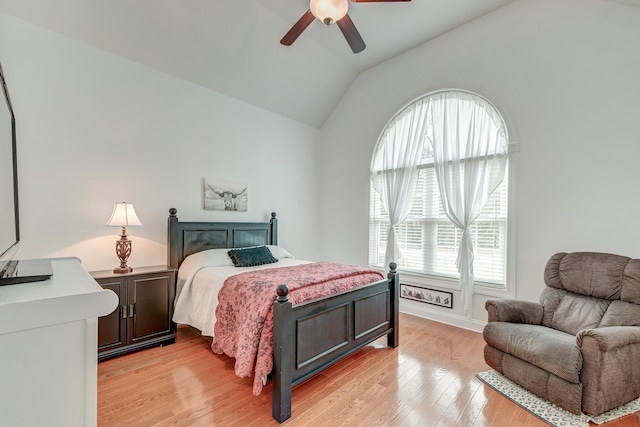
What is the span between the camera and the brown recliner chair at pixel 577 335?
1891mm

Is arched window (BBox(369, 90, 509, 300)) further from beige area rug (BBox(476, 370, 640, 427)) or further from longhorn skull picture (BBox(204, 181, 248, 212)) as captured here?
longhorn skull picture (BBox(204, 181, 248, 212))

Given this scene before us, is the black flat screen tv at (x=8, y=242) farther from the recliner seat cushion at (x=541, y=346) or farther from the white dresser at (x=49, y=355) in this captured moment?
the recliner seat cushion at (x=541, y=346)

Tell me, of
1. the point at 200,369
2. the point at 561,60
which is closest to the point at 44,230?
the point at 200,369

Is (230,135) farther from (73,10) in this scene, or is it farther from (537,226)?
(537,226)

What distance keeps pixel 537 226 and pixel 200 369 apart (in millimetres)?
3671

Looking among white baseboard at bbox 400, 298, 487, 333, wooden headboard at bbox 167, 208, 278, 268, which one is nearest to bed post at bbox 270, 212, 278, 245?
wooden headboard at bbox 167, 208, 278, 268

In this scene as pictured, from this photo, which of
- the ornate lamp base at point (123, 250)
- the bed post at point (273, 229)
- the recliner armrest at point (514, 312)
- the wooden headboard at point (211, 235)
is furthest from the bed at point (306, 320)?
the recliner armrest at point (514, 312)

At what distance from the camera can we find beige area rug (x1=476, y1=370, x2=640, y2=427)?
6.26 ft

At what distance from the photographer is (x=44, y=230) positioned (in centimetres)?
272

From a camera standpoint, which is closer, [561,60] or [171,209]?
[561,60]

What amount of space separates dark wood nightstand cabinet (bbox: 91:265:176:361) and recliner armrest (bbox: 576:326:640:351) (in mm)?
3553

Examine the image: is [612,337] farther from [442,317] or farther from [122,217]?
[122,217]

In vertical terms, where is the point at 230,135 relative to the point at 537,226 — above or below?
above

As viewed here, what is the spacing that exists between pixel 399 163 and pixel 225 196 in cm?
254
